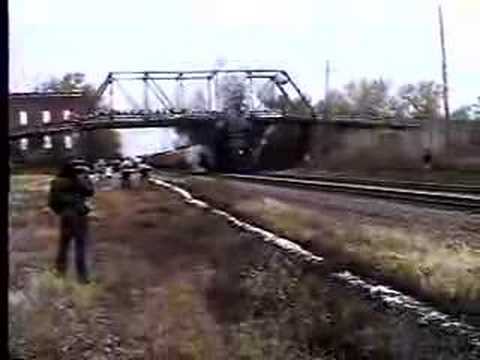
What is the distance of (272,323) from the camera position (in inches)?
242

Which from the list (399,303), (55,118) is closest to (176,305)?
(399,303)

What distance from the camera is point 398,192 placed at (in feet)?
72.7

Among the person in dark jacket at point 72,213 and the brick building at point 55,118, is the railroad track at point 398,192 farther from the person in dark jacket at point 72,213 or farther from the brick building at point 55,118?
the brick building at point 55,118

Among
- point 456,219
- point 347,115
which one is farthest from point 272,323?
point 347,115

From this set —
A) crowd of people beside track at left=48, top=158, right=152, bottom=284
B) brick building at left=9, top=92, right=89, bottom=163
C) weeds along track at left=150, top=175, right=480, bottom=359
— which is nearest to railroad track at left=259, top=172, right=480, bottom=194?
weeds along track at left=150, top=175, right=480, bottom=359

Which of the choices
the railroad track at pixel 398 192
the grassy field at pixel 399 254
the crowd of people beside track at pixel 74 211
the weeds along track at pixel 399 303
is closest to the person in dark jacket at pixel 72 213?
the crowd of people beside track at pixel 74 211

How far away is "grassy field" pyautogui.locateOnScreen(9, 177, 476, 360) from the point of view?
461cm

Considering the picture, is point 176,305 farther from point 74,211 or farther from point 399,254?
point 399,254

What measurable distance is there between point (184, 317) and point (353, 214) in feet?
35.4

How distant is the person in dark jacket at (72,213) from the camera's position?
24.1ft

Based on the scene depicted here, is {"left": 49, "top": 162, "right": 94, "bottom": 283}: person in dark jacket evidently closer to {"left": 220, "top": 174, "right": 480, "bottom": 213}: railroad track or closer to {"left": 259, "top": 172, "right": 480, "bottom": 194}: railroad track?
{"left": 220, "top": 174, "right": 480, "bottom": 213}: railroad track

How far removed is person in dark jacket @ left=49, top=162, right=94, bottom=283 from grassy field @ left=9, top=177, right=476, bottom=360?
4.4 inches

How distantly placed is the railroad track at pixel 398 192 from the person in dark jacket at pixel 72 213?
896 cm
